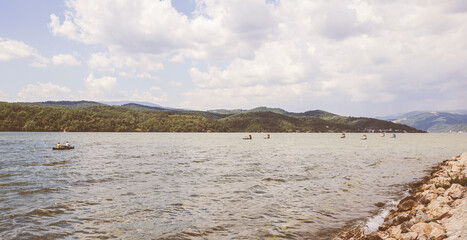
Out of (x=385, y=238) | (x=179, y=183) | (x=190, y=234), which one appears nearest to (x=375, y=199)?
(x=385, y=238)

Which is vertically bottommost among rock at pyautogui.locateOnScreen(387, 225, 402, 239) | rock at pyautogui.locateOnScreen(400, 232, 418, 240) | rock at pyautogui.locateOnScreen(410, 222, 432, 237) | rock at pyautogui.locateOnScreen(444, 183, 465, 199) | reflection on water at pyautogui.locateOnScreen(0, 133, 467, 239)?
reflection on water at pyautogui.locateOnScreen(0, 133, 467, 239)

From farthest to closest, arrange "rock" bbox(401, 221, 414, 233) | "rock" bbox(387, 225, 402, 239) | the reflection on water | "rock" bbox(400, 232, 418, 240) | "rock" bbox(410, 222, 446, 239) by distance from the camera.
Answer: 1. the reflection on water
2. "rock" bbox(401, 221, 414, 233)
3. "rock" bbox(387, 225, 402, 239)
4. "rock" bbox(400, 232, 418, 240)
5. "rock" bbox(410, 222, 446, 239)

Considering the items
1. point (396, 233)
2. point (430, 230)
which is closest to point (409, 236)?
point (430, 230)

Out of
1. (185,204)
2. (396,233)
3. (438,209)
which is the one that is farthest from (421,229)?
(185,204)

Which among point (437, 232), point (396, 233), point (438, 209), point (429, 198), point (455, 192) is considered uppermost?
point (455, 192)

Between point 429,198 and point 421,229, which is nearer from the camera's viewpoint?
point 421,229

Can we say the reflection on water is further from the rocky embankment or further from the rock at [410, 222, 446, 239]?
the rock at [410, 222, 446, 239]

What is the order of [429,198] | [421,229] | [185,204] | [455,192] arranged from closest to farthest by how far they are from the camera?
[421,229], [455,192], [429,198], [185,204]

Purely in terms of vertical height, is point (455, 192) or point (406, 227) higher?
point (455, 192)

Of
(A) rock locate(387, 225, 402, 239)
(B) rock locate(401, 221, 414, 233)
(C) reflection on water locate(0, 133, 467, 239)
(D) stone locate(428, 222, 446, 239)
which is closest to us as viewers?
(D) stone locate(428, 222, 446, 239)

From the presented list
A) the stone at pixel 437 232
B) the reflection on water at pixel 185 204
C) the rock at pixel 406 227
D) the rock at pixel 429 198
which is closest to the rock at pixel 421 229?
the stone at pixel 437 232

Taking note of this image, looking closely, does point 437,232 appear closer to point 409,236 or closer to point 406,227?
point 409,236

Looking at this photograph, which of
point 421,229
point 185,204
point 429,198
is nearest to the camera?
point 421,229

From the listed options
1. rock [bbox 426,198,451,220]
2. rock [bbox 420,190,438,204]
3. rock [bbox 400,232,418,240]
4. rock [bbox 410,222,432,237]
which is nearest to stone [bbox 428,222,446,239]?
rock [bbox 410,222,432,237]
